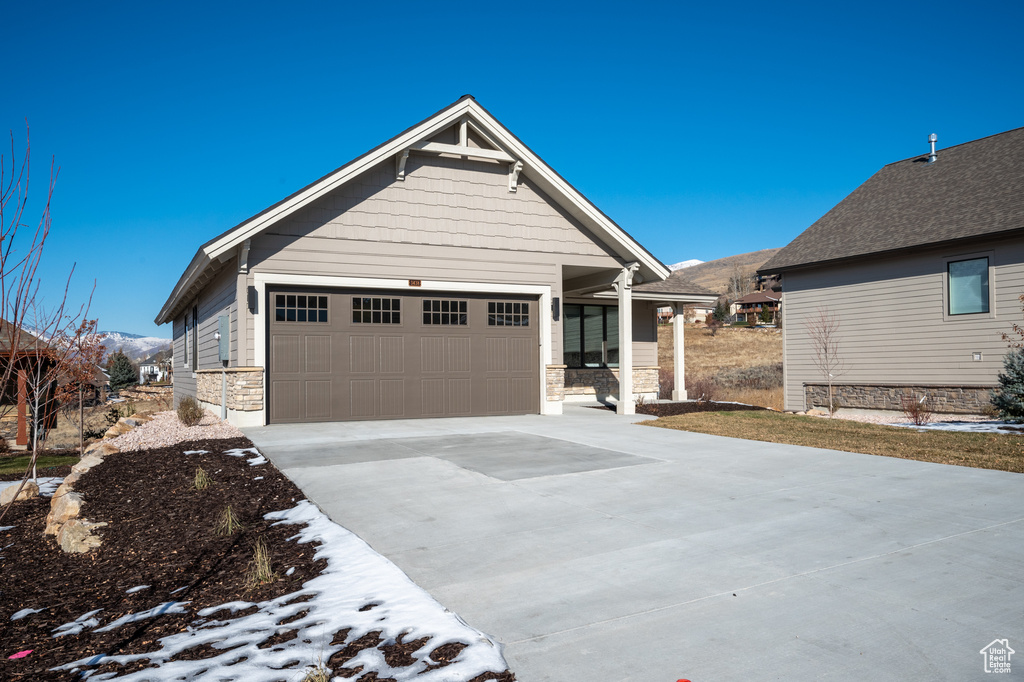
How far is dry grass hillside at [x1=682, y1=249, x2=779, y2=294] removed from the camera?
138 m

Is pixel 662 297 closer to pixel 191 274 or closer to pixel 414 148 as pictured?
pixel 414 148

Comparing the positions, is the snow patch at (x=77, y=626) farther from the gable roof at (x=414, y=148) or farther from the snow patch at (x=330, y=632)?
the gable roof at (x=414, y=148)

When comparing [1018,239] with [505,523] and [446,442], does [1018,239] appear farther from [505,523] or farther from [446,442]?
[505,523]

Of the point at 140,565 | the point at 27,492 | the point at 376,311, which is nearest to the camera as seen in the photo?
the point at 140,565

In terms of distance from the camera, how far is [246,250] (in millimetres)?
11711

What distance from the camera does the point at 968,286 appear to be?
48.9 feet

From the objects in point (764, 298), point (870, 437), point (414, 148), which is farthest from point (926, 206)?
point (764, 298)

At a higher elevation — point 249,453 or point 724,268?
point 724,268

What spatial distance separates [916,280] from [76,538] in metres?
16.7

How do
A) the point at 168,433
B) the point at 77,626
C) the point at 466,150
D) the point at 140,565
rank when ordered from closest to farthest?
the point at 77,626
the point at 140,565
the point at 168,433
the point at 466,150

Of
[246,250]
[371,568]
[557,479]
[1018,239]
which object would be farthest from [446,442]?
[1018,239]

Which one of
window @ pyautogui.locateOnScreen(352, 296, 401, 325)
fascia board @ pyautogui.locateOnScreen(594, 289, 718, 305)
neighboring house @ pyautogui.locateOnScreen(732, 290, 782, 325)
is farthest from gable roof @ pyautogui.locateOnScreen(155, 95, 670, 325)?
neighboring house @ pyautogui.locateOnScreen(732, 290, 782, 325)

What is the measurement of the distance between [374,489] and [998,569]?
4.98 meters

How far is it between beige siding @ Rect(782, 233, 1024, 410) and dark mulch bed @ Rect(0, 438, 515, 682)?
14395 millimetres
